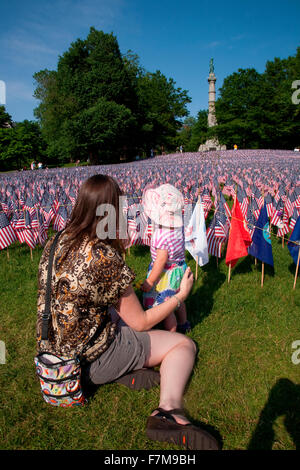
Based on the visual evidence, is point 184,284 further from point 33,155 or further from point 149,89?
point 149,89

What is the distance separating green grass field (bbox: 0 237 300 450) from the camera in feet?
7.75

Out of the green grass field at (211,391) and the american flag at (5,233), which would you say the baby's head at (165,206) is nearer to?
the green grass field at (211,391)

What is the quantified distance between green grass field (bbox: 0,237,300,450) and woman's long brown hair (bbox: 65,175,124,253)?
1489 mm

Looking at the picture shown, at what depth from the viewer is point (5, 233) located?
20.6ft

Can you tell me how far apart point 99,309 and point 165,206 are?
4.21 ft

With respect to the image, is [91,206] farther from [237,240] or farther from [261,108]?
[261,108]

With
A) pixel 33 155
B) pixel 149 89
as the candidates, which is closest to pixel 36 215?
pixel 33 155

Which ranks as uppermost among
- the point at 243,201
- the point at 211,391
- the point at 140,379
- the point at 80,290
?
the point at 243,201

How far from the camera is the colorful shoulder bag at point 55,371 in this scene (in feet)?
6.87

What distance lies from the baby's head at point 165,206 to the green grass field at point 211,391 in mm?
1470

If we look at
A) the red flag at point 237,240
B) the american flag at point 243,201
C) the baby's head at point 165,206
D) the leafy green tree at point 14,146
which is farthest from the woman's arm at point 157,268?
the leafy green tree at point 14,146

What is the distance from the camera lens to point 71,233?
6.92 feet

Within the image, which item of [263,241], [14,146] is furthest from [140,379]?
[14,146]

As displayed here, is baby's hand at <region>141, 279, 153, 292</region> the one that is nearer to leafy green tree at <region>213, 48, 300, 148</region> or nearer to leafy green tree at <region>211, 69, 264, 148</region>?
leafy green tree at <region>213, 48, 300, 148</region>
